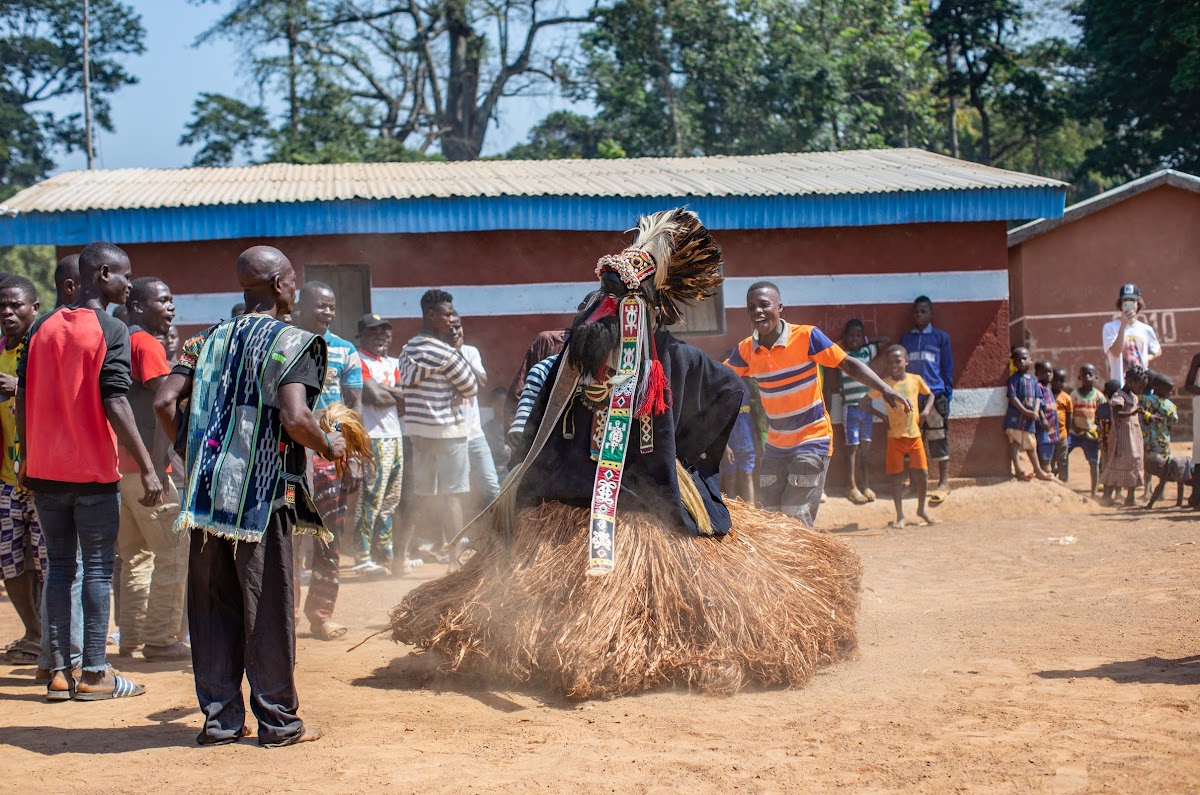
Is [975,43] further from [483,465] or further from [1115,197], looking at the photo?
[483,465]

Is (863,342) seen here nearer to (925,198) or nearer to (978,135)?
(925,198)

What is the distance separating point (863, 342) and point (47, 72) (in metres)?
31.2

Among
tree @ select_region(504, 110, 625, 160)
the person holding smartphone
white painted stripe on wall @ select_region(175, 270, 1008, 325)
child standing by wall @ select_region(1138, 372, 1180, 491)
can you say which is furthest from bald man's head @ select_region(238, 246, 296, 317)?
tree @ select_region(504, 110, 625, 160)

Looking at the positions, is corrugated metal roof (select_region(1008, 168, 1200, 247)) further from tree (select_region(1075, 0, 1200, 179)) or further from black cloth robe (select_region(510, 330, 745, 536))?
black cloth robe (select_region(510, 330, 745, 536))

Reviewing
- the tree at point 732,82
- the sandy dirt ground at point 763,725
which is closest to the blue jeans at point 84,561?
the sandy dirt ground at point 763,725

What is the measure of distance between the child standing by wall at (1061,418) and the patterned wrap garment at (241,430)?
10463 mm

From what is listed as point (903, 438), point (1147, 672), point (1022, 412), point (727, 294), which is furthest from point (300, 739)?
Answer: point (1022, 412)

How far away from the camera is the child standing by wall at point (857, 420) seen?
11.6 m

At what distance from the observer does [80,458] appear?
512 centimetres

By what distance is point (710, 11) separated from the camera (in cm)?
2403

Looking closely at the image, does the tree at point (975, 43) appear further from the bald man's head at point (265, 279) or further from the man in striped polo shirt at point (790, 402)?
the bald man's head at point (265, 279)

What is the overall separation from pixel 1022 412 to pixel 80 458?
942 centimetres

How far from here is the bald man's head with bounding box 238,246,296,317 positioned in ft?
14.9

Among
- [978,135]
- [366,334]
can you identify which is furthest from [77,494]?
[978,135]
